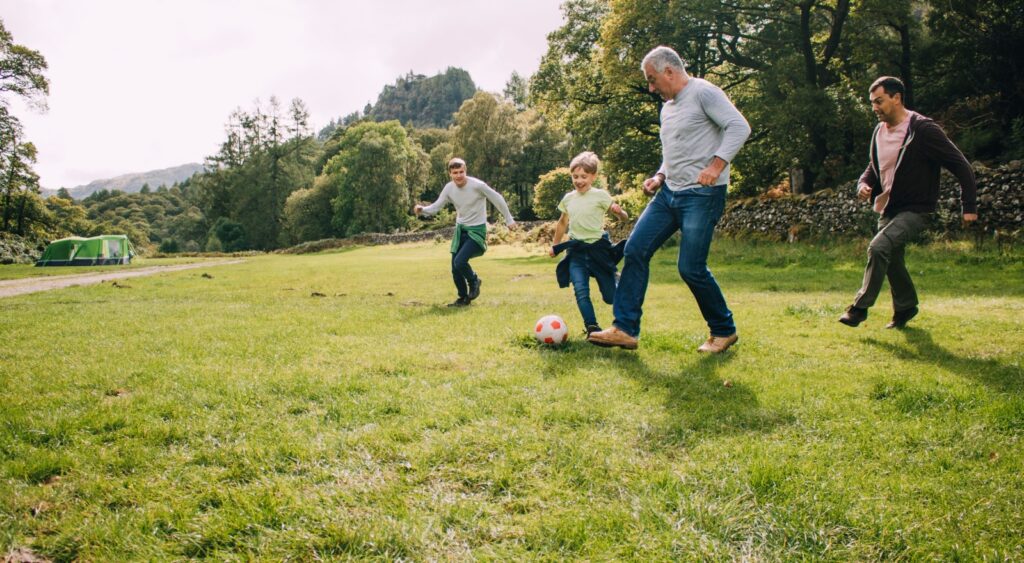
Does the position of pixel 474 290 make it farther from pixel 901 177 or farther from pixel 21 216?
pixel 21 216

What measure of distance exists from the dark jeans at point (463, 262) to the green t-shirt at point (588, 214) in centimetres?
326

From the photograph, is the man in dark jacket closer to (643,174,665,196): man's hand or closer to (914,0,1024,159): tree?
(643,174,665,196): man's hand

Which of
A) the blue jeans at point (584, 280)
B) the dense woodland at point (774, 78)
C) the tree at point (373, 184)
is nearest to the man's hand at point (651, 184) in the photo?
the blue jeans at point (584, 280)

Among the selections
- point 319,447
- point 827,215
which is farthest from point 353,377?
point 827,215

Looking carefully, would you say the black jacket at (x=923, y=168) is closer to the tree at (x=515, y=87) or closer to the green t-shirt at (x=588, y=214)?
the green t-shirt at (x=588, y=214)

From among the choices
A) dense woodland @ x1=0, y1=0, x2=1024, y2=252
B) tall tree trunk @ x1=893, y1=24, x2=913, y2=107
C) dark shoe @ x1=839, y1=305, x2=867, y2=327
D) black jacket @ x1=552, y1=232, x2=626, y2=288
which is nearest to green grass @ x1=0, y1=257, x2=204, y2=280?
dense woodland @ x1=0, y1=0, x2=1024, y2=252

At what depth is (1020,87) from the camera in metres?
16.9

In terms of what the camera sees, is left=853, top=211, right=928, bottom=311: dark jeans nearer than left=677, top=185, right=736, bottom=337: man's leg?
No

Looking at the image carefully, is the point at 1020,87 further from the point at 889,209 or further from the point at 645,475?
the point at 645,475

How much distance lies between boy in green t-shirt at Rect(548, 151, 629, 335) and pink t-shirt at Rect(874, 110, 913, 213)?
279 cm

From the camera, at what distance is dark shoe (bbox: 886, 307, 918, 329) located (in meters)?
5.61

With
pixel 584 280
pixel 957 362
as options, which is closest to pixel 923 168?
pixel 957 362

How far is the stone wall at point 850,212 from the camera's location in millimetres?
13297

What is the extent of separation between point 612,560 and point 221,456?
211cm
